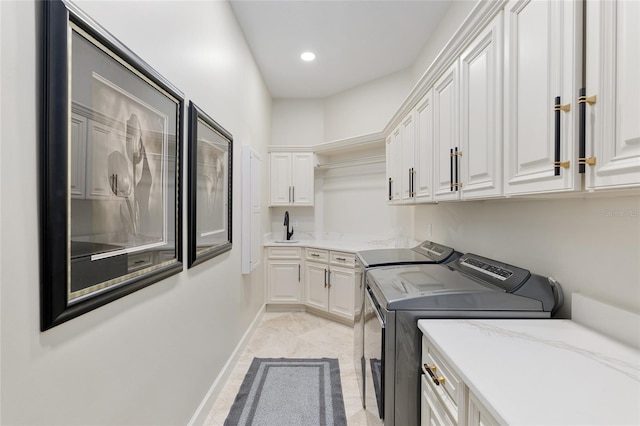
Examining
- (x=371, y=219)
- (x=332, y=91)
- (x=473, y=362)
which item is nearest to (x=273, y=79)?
(x=332, y=91)

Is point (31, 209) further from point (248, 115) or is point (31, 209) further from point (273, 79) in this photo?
point (273, 79)

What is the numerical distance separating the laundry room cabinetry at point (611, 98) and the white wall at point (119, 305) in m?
1.50

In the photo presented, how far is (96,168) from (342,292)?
2.86 metres

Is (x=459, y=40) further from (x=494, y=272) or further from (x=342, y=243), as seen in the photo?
(x=342, y=243)

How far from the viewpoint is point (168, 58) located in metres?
1.44

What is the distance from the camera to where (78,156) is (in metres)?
0.86

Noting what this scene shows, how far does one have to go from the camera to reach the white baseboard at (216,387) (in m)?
1.77

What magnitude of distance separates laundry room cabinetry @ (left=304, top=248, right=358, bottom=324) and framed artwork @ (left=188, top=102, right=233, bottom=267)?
1517 mm

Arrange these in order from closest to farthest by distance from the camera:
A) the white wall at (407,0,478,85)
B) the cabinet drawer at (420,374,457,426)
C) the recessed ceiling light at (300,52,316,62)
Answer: the cabinet drawer at (420,374,457,426), the white wall at (407,0,478,85), the recessed ceiling light at (300,52,316,62)

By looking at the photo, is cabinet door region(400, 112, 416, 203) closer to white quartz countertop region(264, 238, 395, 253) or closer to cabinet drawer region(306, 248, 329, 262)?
white quartz countertop region(264, 238, 395, 253)

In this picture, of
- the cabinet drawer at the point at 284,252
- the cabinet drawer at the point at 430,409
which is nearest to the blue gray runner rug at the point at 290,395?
the cabinet drawer at the point at 430,409

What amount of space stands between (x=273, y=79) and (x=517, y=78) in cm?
321

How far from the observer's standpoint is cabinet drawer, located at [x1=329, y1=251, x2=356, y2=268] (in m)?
3.31

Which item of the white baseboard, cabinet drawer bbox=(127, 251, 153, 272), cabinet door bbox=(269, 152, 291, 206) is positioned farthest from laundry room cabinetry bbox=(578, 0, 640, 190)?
cabinet door bbox=(269, 152, 291, 206)
